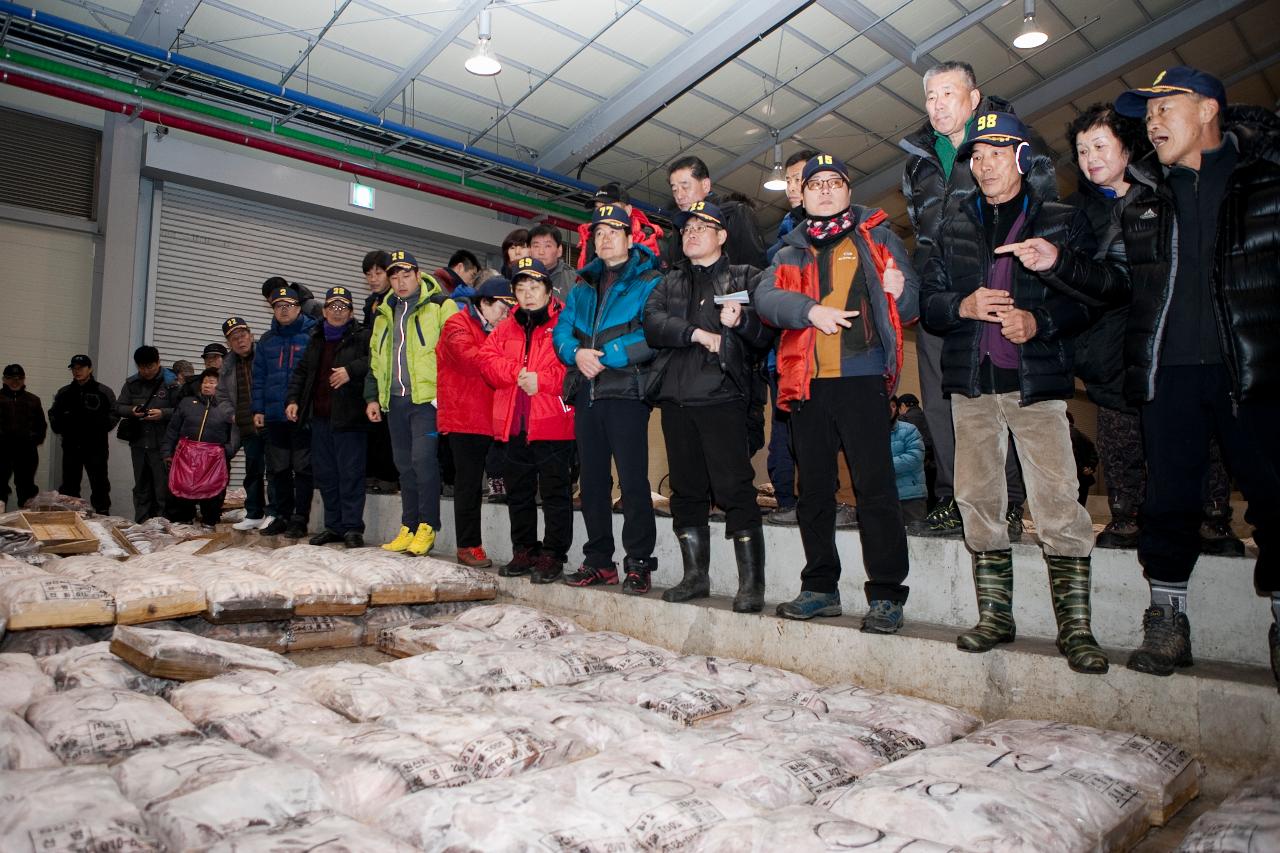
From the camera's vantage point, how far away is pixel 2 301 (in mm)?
9406

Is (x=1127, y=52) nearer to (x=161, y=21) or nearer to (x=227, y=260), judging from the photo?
(x=161, y=21)

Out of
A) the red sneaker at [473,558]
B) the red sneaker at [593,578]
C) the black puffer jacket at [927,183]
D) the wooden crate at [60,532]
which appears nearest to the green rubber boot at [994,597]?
the black puffer jacket at [927,183]

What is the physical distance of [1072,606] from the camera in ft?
8.84

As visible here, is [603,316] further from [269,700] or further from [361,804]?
[361,804]

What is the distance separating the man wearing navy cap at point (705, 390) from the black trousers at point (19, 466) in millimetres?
7927

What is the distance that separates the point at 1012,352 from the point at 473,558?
10.8 ft

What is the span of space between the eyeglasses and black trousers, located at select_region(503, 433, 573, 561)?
1.93m

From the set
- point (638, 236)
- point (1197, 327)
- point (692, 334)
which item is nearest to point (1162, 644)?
point (1197, 327)

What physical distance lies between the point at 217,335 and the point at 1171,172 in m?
10.8

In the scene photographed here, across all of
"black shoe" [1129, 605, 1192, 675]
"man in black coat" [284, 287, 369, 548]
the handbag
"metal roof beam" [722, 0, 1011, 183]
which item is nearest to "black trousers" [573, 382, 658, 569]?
"black shoe" [1129, 605, 1192, 675]

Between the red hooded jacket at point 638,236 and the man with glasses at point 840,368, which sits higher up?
the red hooded jacket at point 638,236

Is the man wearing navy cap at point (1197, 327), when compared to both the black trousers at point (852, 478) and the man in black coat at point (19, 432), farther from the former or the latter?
the man in black coat at point (19, 432)

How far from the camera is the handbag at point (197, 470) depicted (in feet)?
23.9

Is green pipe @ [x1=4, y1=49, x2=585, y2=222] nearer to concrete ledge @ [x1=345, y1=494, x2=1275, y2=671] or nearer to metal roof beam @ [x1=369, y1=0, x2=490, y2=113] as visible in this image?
metal roof beam @ [x1=369, y1=0, x2=490, y2=113]
